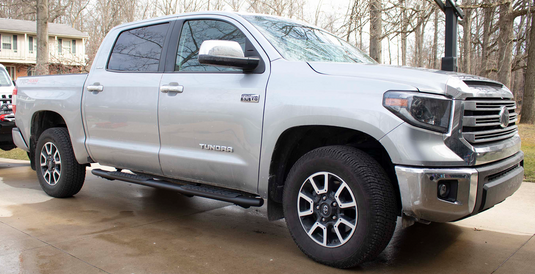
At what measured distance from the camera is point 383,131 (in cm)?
305

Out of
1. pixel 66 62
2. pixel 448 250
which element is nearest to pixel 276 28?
pixel 448 250

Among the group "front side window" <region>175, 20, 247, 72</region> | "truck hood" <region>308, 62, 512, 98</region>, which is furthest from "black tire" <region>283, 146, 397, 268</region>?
"front side window" <region>175, 20, 247, 72</region>

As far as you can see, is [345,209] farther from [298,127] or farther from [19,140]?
[19,140]

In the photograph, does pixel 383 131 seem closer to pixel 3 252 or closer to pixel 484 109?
pixel 484 109

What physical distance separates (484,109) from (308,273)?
1661 millimetres

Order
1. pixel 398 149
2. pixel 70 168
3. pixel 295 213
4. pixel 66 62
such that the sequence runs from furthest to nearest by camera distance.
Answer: pixel 66 62 < pixel 70 168 < pixel 295 213 < pixel 398 149

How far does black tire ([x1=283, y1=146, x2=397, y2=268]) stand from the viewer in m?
3.11

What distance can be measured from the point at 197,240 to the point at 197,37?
185cm

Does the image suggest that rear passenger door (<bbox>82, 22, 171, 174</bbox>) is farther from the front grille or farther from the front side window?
the front grille

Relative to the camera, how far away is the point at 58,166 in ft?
18.4

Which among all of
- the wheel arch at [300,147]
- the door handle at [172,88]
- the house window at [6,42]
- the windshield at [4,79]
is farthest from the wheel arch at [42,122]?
the house window at [6,42]

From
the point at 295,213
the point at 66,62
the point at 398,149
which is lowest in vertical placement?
the point at 295,213

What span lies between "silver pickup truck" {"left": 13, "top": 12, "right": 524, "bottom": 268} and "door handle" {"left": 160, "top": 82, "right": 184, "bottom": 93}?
0.02 metres

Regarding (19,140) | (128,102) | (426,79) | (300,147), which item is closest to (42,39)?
(19,140)
